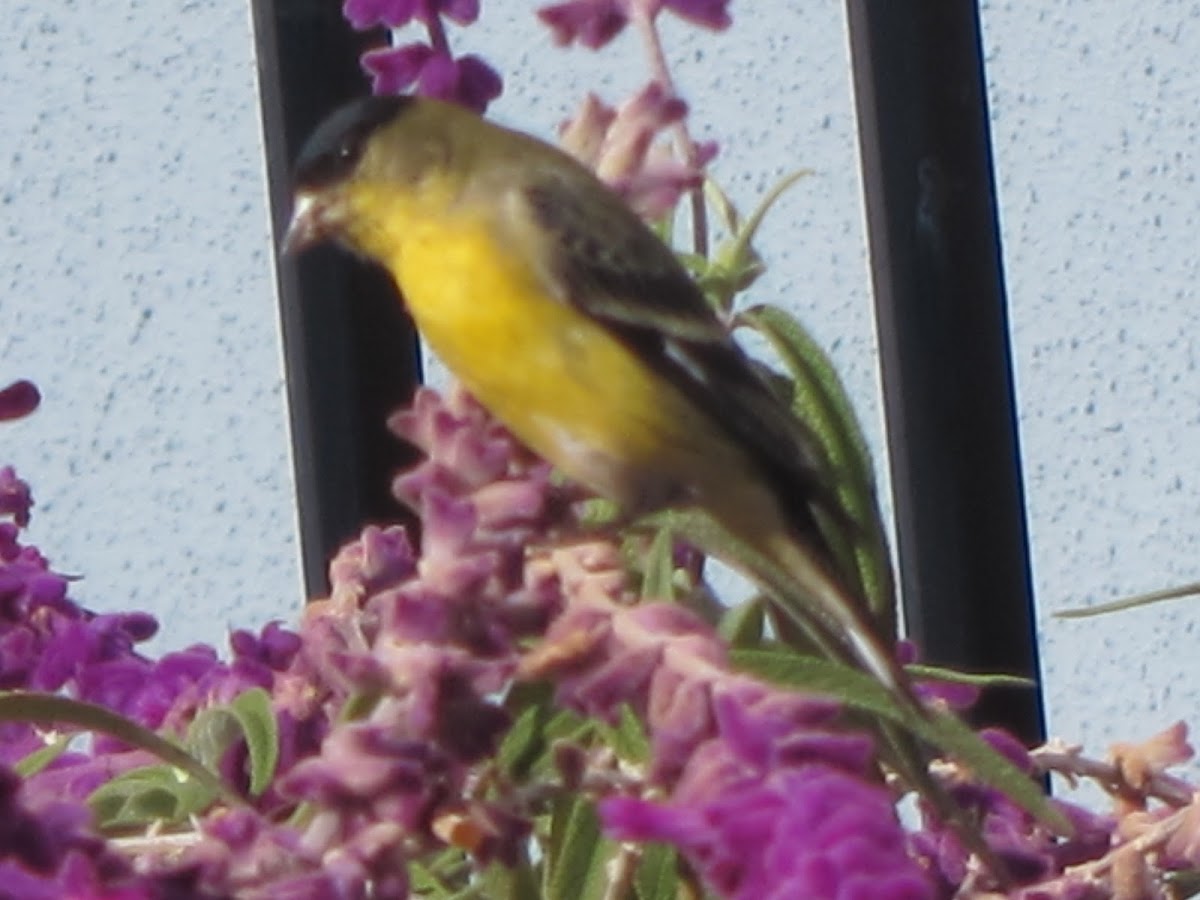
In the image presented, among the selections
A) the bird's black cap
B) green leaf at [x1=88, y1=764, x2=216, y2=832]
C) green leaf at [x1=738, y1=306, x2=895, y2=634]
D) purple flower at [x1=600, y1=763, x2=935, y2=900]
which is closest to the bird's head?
the bird's black cap

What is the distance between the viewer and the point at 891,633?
99cm

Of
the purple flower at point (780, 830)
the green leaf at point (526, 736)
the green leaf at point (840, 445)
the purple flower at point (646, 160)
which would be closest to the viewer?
the purple flower at point (780, 830)

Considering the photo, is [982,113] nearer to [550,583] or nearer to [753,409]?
[753,409]

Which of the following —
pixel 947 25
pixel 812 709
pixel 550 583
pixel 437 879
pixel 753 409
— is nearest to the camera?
pixel 812 709

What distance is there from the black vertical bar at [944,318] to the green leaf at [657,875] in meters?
0.84

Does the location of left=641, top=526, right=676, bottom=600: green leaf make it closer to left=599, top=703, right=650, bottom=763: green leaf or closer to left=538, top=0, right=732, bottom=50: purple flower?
left=599, top=703, right=650, bottom=763: green leaf

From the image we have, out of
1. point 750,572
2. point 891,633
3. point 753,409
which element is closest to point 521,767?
point 750,572

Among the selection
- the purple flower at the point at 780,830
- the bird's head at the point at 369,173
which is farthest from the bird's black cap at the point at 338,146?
the purple flower at the point at 780,830

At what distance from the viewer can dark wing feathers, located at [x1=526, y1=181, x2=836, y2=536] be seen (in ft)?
3.50

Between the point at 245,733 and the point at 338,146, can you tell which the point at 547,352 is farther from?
the point at 245,733

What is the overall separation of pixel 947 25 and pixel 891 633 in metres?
0.68

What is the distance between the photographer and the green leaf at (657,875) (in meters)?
0.74

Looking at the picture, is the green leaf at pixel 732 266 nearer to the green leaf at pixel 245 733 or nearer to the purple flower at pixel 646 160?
the purple flower at pixel 646 160

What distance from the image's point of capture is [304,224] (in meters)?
1.29
